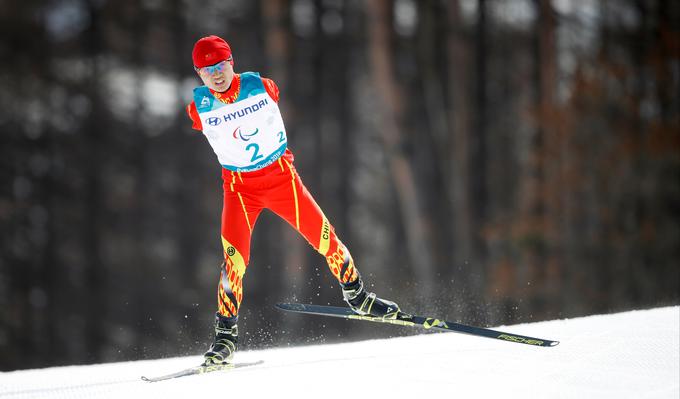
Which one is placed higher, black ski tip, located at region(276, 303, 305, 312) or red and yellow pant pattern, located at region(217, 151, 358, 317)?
red and yellow pant pattern, located at region(217, 151, 358, 317)

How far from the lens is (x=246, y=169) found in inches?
134

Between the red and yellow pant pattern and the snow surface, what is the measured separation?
0.46 meters

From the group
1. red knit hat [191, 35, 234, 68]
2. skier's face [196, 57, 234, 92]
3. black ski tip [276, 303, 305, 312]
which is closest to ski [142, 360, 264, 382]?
black ski tip [276, 303, 305, 312]

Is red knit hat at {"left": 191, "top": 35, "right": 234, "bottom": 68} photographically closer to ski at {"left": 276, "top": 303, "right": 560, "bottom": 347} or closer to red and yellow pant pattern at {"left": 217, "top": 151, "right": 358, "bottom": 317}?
red and yellow pant pattern at {"left": 217, "top": 151, "right": 358, "bottom": 317}

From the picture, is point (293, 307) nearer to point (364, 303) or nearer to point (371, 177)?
point (364, 303)

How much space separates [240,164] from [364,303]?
3.22ft

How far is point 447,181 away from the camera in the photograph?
35.9 ft

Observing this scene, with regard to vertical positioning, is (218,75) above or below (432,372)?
above

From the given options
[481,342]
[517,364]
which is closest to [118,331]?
[481,342]

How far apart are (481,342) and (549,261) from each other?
7.79 metres

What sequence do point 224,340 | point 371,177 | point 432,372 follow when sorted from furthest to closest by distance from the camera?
point 371,177 → point 224,340 → point 432,372

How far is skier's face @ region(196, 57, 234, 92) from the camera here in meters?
3.25

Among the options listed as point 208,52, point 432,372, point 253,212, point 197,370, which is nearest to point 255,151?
point 253,212

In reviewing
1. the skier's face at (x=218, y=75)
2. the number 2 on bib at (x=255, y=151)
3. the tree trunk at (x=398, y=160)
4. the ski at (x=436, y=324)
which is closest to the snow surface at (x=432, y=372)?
the ski at (x=436, y=324)
